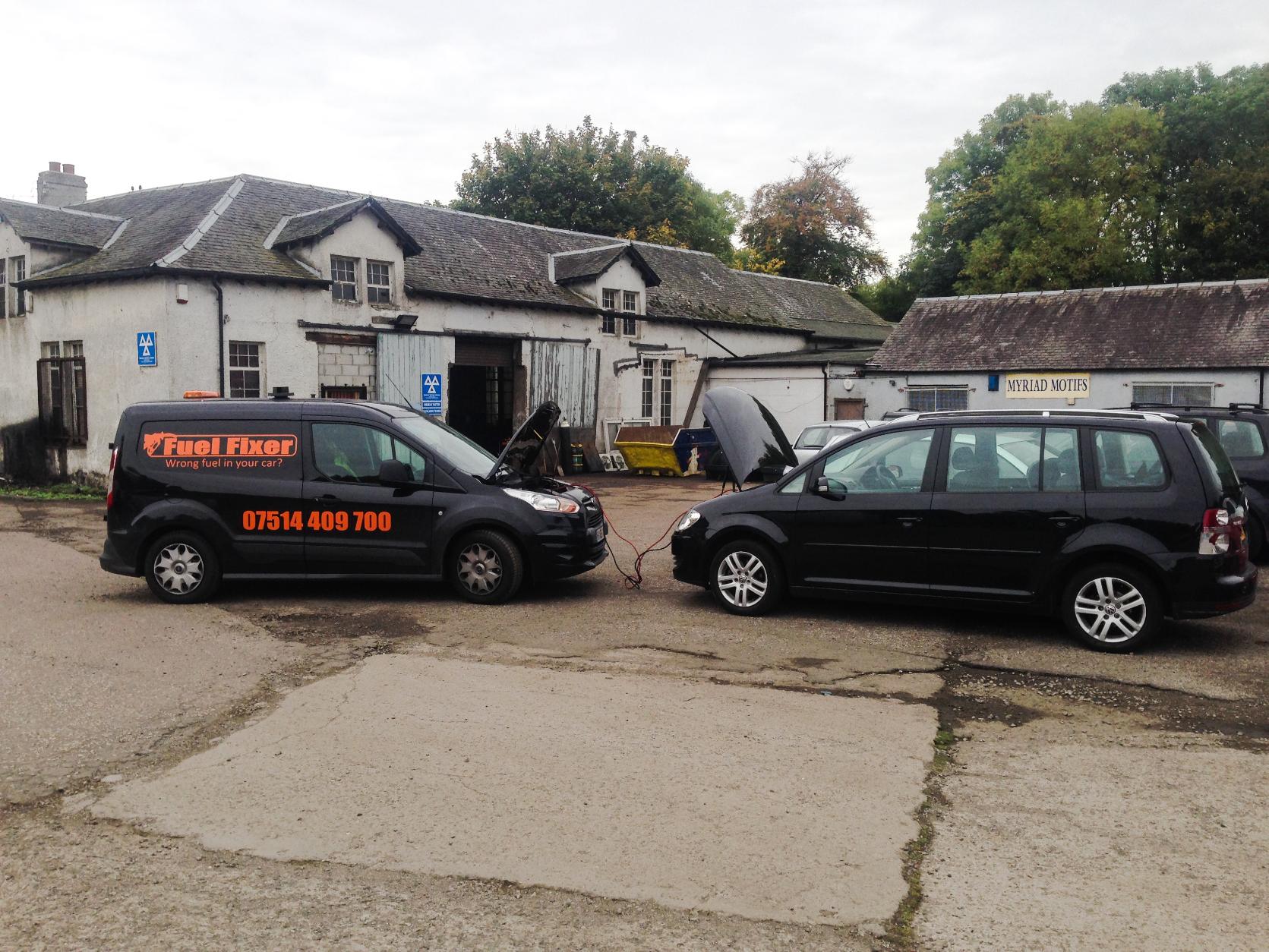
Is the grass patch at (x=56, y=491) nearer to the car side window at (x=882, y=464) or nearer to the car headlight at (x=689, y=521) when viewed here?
the car headlight at (x=689, y=521)

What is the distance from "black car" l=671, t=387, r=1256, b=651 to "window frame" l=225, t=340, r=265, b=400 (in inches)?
565

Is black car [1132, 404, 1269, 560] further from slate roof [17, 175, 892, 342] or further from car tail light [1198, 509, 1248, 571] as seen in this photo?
slate roof [17, 175, 892, 342]

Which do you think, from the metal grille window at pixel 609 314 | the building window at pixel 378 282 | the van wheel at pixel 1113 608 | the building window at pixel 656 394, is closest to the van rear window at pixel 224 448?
the van wheel at pixel 1113 608

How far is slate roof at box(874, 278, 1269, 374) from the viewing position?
2506 cm

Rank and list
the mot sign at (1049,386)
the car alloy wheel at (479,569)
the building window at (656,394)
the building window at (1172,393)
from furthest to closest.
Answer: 1. the building window at (656,394)
2. the mot sign at (1049,386)
3. the building window at (1172,393)
4. the car alloy wheel at (479,569)

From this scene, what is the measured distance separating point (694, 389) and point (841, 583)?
23574mm

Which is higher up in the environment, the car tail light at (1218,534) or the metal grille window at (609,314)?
the metal grille window at (609,314)

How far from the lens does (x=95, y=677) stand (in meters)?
6.96

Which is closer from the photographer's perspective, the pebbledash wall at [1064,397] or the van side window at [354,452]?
the van side window at [354,452]

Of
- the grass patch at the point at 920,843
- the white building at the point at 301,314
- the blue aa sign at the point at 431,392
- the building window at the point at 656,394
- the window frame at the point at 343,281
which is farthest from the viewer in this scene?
the building window at the point at 656,394

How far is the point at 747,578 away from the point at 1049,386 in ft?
66.6

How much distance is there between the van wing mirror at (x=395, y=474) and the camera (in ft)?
30.7

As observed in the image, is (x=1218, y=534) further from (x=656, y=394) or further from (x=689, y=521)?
(x=656, y=394)

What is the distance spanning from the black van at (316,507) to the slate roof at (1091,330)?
20430 millimetres
